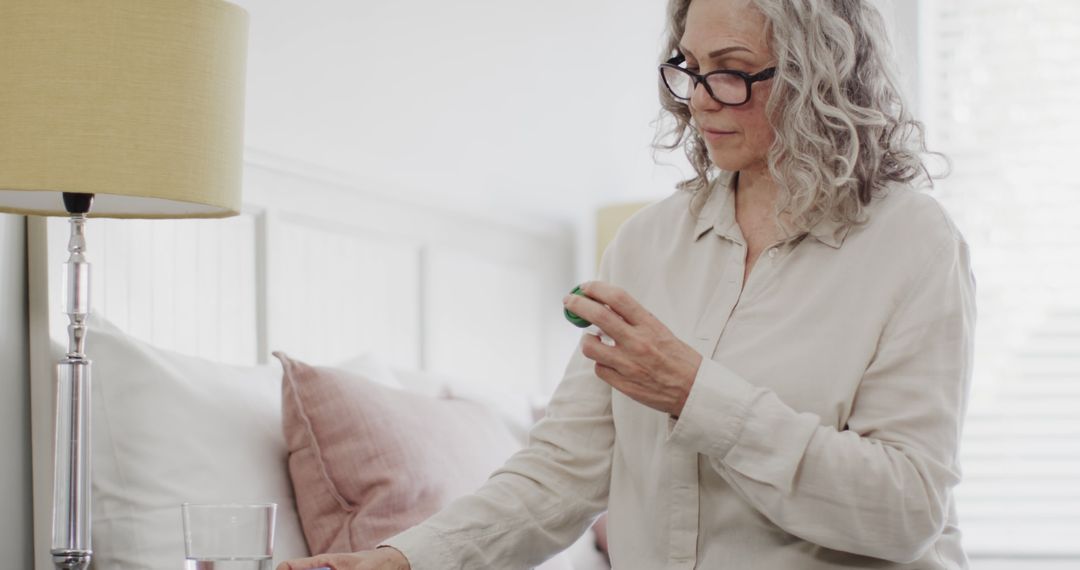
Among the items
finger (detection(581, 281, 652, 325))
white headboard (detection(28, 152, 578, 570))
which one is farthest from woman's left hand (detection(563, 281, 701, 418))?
white headboard (detection(28, 152, 578, 570))

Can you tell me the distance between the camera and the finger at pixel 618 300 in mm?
1267

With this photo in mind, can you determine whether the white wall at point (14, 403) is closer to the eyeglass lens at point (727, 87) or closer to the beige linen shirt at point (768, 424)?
the beige linen shirt at point (768, 424)

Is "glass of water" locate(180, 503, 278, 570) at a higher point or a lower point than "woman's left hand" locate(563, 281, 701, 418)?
lower

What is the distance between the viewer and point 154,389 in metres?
1.68

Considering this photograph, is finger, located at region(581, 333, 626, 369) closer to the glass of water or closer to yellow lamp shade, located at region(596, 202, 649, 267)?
the glass of water

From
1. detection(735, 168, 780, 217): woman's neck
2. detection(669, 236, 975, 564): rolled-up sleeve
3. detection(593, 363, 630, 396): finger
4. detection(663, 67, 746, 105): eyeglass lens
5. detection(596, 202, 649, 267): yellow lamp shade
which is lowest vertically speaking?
detection(669, 236, 975, 564): rolled-up sleeve

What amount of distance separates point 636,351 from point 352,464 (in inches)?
24.1

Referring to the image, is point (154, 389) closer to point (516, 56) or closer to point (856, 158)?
point (856, 158)

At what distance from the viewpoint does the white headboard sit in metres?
1.91

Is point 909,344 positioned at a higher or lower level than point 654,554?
higher

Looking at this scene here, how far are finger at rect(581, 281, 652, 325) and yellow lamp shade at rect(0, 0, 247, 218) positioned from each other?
1.73 feet

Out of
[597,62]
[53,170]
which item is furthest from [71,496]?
[597,62]

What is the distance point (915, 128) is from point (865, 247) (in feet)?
0.72

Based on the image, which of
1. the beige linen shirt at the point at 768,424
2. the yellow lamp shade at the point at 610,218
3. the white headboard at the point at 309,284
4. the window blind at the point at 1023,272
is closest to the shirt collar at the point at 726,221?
the beige linen shirt at the point at 768,424
